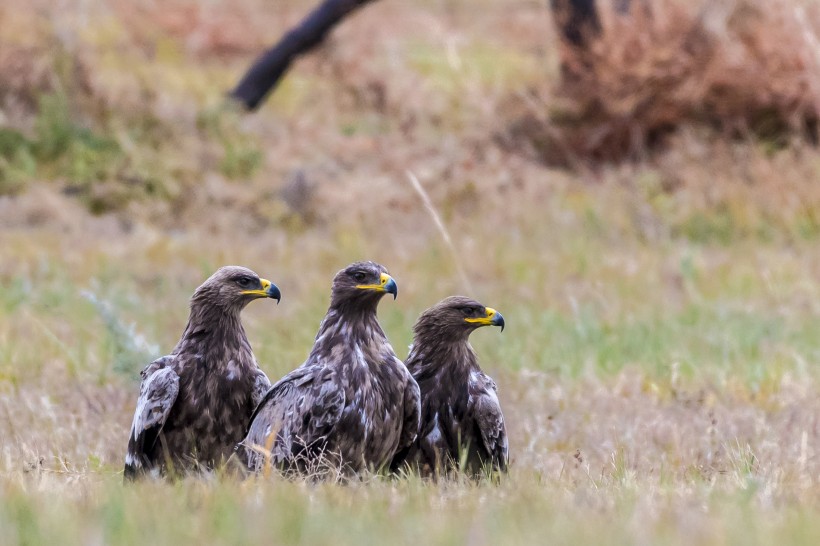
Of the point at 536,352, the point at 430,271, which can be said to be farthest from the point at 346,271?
the point at 430,271

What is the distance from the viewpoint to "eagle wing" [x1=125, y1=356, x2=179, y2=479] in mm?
5285

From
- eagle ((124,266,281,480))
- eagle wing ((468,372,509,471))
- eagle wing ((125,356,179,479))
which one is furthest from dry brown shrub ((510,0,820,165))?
eagle wing ((125,356,179,479))

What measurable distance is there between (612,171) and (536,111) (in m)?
1.12

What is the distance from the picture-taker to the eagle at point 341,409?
195 inches

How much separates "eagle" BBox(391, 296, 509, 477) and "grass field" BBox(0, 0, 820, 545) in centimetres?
23

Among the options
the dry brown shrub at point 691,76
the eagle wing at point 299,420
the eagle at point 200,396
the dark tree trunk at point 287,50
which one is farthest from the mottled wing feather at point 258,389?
the dark tree trunk at point 287,50

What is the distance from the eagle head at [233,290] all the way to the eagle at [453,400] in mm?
634

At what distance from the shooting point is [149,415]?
17.4 ft

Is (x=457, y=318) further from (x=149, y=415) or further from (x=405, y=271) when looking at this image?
(x=405, y=271)

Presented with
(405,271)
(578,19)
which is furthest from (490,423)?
(578,19)

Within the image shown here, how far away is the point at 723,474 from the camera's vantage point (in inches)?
203

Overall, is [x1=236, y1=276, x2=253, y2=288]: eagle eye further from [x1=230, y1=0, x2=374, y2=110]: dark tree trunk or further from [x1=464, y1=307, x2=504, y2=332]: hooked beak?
[x1=230, y1=0, x2=374, y2=110]: dark tree trunk

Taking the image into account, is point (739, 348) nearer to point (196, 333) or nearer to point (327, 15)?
point (196, 333)

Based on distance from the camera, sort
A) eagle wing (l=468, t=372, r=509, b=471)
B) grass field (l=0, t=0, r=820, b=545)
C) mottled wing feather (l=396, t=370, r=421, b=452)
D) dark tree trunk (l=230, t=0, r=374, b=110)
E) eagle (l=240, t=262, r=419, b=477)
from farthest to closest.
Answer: dark tree trunk (l=230, t=0, r=374, b=110) < eagle wing (l=468, t=372, r=509, b=471) < mottled wing feather (l=396, t=370, r=421, b=452) < eagle (l=240, t=262, r=419, b=477) < grass field (l=0, t=0, r=820, b=545)
